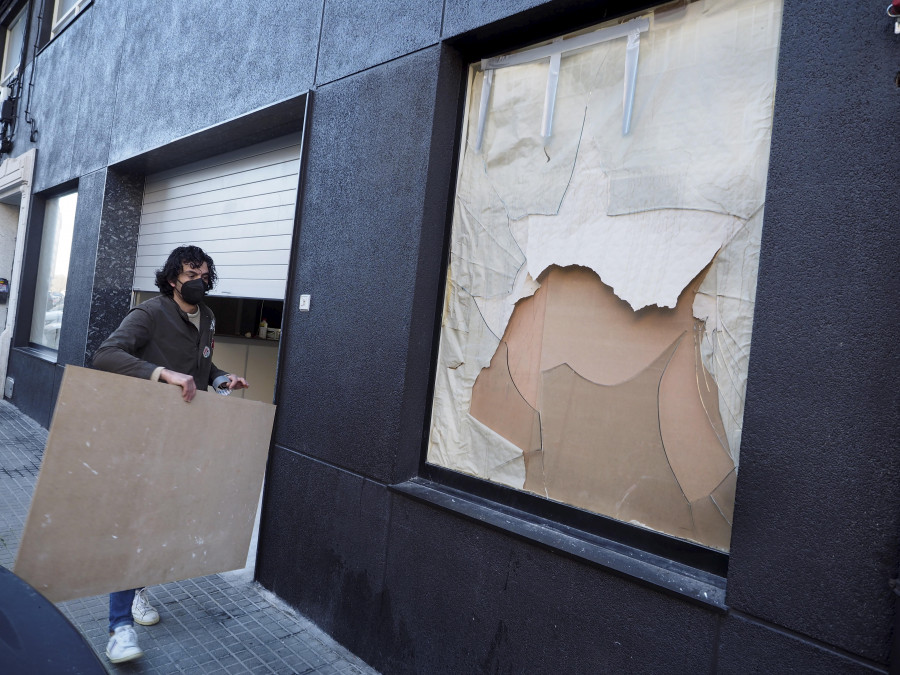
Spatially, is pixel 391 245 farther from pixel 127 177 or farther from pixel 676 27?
pixel 127 177

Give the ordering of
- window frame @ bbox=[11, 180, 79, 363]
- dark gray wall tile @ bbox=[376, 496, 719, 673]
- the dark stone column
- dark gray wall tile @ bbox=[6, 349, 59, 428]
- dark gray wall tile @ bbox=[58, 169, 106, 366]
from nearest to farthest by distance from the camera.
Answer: dark gray wall tile @ bbox=[376, 496, 719, 673]
the dark stone column
dark gray wall tile @ bbox=[58, 169, 106, 366]
dark gray wall tile @ bbox=[6, 349, 59, 428]
window frame @ bbox=[11, 180, 79, 363]

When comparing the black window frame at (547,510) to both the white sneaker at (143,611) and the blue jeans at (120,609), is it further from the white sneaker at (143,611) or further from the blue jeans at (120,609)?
the white sneaker at (143,611)

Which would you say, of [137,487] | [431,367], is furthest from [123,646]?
[431,367]

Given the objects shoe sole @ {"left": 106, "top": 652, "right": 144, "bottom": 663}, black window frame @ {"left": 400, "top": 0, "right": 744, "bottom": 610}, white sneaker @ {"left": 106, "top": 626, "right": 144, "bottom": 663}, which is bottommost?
shoe sole @ {"left": 106, "top": 652, "right": 144, "bottom": 663}

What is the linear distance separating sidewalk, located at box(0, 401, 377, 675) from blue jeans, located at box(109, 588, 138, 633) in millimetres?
182

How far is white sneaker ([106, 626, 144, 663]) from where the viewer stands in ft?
9.86

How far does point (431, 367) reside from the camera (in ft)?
11.2

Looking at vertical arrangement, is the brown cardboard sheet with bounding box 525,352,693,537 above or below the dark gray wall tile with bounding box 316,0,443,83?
below

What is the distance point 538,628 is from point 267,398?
18.5ft

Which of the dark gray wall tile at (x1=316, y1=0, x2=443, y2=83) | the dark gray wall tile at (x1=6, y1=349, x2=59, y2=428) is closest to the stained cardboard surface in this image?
the dark gray wall tile at (x1=316, y1=0, x2=443, y2=83)

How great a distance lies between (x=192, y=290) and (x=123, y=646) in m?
1.79

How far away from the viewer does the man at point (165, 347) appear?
116 inches

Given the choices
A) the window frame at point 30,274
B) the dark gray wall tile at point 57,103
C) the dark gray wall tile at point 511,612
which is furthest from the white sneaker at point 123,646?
the window frame at point 30,274

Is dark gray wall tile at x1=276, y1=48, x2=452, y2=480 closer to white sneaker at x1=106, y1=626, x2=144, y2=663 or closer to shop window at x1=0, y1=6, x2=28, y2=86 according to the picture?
white sneaker at x1=106, y1=626, x2=144, y2=663
